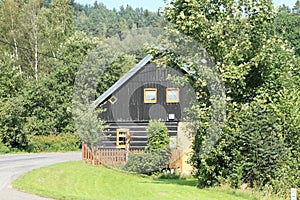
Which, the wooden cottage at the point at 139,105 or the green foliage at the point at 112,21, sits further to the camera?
the green foliage at the point at 112,21

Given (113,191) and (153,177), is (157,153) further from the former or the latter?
(113,191)

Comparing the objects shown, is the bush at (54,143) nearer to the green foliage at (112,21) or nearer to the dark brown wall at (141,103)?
the dark brown wall at (141,103)

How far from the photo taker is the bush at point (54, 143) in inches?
1706

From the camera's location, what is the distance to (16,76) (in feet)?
169

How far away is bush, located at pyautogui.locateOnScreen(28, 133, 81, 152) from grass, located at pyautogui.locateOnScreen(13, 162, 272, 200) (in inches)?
847

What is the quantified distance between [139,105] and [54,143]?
587 inches

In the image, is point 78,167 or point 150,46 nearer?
point 150,46

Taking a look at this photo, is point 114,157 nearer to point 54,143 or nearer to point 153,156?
point 153,156

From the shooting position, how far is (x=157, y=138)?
26797 mm

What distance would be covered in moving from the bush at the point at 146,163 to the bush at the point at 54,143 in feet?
62.5

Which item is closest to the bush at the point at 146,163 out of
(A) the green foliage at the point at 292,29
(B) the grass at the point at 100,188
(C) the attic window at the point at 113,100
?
(B) the grass at the point at 100,188

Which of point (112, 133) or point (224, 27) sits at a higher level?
point (224, 27)

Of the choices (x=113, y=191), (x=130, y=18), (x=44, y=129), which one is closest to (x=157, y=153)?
(x=113, y=191)

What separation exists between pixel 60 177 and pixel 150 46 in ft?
19.7
